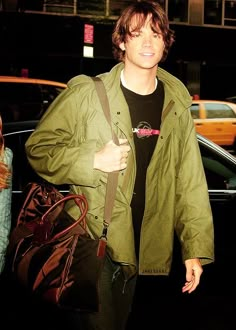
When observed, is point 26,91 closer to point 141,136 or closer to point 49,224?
point 141,136

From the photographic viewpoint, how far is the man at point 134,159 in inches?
Answer: 75.9

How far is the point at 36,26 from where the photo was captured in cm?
1972

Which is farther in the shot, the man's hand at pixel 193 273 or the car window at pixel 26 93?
the car window at pixel 26 93

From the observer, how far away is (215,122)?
13023 millimetres

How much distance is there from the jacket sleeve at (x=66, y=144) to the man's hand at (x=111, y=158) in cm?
3

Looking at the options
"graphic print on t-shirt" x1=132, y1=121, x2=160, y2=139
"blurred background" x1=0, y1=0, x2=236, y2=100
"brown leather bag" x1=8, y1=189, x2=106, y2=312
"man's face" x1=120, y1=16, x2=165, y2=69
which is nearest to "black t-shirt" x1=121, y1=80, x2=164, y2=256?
"graphic print on t-shirt" x1=132, y1=121, x2=160, y2=139

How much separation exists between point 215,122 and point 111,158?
1155cm

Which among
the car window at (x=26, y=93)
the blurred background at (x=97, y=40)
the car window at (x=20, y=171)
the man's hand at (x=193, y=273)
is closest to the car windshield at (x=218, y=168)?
the car window at (x=20, y=171)

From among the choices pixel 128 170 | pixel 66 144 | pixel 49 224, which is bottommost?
pixel 49 224

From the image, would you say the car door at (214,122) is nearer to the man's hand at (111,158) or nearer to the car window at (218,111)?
the car window at (218,111)

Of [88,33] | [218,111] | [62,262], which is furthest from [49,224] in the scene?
[218,111]

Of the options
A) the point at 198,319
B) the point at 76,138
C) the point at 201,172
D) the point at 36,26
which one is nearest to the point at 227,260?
the point at 198,319

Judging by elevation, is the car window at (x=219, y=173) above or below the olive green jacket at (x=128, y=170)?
below

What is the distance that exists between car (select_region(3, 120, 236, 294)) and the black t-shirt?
130 cm
